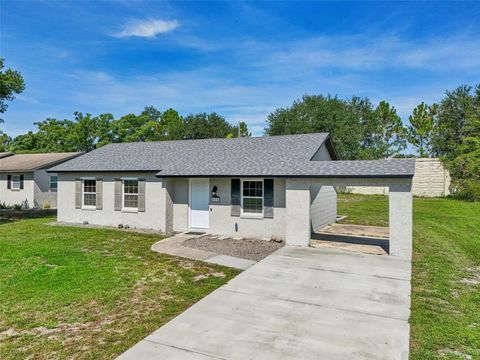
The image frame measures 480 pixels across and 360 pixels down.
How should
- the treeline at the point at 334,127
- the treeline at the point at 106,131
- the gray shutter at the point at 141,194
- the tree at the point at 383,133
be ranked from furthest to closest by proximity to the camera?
the tree at the point at 383,133 → the treeline at the point at 106,131 → the treeline at the point at 334,127 → the gray shutter at the point at 141,194

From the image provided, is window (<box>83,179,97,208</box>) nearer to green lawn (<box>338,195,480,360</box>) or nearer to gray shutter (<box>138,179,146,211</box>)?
gray shutter (<box>138,179,146,211</box>)

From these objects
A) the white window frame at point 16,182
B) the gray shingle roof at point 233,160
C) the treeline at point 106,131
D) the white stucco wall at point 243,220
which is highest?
the treeline at point 106,131

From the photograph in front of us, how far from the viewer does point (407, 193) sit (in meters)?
9.69

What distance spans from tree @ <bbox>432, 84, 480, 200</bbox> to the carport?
22.4 metres

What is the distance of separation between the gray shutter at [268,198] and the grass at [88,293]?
14.2 feet

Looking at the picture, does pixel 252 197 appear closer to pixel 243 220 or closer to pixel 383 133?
pixel 243 220

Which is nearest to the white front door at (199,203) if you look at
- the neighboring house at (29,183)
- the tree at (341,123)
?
the neighboring house at (29,183)

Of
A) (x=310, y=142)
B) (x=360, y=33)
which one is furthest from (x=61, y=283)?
(x=360, y=33)

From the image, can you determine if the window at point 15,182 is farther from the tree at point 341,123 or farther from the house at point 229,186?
the tree at point 341,123

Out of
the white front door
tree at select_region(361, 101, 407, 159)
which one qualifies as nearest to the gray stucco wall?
the white front door

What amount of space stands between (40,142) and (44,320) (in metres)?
48.9

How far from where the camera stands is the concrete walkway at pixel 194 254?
901 centimetres

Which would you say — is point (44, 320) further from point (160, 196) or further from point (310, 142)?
point (310, 142)

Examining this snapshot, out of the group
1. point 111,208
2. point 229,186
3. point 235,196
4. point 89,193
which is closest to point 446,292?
point 235,196
